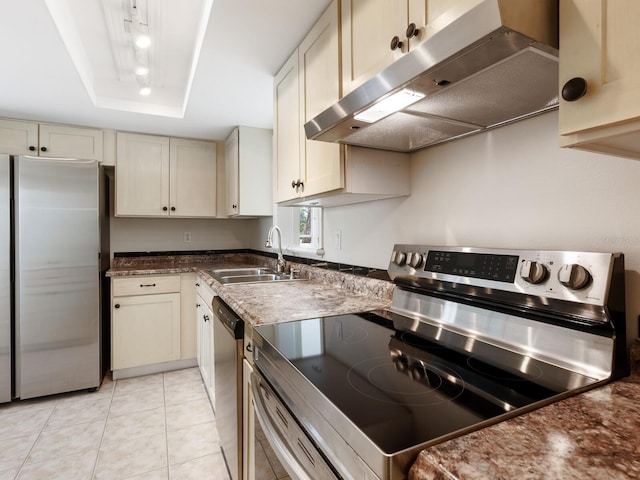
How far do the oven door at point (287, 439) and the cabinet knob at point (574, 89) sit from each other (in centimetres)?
82

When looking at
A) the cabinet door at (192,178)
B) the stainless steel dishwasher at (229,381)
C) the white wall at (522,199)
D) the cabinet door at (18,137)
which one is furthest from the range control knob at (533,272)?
the cabinet door at (18,137)

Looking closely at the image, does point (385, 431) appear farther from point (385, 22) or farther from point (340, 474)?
point (385, 22)

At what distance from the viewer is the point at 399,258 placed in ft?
4.58

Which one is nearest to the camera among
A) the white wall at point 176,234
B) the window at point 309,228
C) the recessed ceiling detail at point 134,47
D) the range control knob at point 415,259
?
the range control knob at point 415,259

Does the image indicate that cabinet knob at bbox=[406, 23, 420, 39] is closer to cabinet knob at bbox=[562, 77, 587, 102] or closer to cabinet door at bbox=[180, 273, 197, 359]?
A: cabinet knob at bbox=[562, 77, 587, 102]

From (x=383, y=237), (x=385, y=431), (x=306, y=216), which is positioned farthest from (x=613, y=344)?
(x=306, y=216)

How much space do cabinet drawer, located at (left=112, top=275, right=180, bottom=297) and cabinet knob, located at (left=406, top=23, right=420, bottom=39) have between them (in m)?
2.71

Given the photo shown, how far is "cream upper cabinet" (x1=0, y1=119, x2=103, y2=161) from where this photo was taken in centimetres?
264

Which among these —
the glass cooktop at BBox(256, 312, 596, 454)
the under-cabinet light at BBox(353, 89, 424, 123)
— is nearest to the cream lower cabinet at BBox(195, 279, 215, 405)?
the glass cooktop at BBox(256, 312, 596, 454)

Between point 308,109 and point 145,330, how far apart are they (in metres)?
2.36

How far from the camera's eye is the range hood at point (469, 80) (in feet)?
2.17

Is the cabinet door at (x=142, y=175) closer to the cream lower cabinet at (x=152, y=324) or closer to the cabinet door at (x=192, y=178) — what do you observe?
the cabinet door at (x=192, y=178)

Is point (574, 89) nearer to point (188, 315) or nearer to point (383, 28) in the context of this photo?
point (383, 28)

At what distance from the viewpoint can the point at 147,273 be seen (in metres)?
2.91
